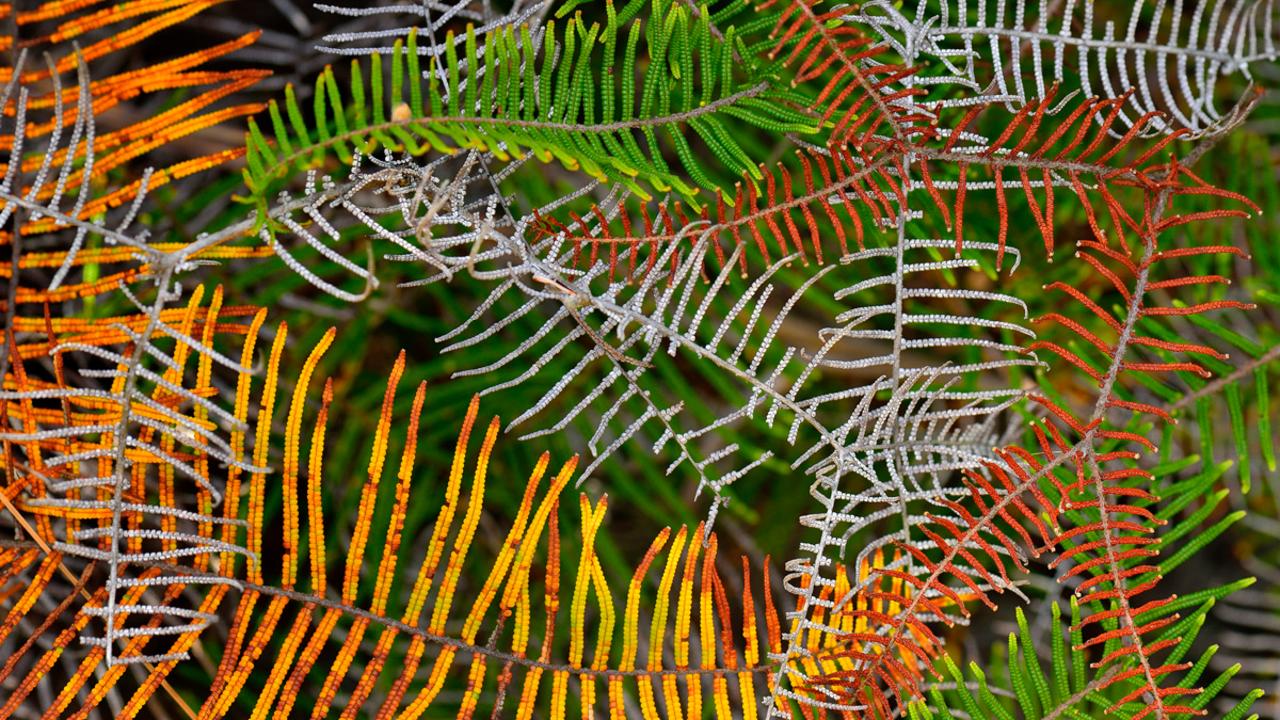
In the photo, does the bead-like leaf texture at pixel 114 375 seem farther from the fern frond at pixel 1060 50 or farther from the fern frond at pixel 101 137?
the fern frond at pixel 1060 50

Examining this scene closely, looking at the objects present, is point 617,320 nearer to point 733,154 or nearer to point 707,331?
point 733,154

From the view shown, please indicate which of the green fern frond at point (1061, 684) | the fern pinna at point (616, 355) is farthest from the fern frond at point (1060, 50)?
the green fern frond at point (1061, 684)

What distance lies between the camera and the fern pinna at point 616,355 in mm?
347

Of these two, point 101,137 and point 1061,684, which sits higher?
point 101,137

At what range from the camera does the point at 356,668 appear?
59 centimetres

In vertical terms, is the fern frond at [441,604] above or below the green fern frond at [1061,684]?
above

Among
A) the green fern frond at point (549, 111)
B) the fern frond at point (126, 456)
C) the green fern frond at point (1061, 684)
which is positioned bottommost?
the green fern frond at point (1061, 684)

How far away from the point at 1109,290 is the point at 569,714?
15.7 inches

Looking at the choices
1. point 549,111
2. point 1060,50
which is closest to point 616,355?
point 549,111

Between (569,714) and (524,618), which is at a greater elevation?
(524,618)

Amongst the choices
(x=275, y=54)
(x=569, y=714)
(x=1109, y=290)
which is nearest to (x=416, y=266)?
(x=275, y=54)

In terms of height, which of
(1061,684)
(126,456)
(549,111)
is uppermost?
(549,111)

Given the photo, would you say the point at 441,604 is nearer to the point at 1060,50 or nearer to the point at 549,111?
the point at 549,111

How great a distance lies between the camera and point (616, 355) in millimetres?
364
